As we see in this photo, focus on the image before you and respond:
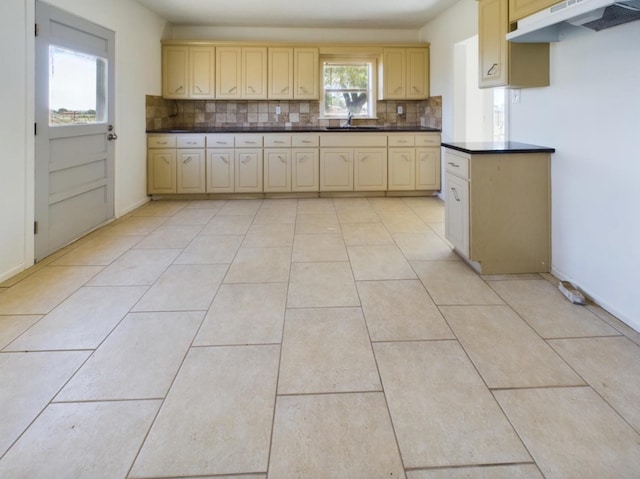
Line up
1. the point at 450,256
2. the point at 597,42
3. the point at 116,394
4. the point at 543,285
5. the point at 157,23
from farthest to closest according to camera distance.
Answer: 1. the point at 157,23
2. the point at 450,256
3. the point at 543,285
4. the point at 597,42
5. the point at 116,394

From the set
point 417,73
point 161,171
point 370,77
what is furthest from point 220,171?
point 417,73

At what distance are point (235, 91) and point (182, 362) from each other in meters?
5.10

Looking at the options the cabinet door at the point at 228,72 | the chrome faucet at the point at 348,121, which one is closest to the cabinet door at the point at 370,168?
the chrome faucet at the point at 348,121

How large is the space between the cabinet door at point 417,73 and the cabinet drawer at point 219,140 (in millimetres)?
2590

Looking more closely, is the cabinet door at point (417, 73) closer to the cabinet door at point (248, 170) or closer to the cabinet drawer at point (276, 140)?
the cabinet drawer at point (276, 140)

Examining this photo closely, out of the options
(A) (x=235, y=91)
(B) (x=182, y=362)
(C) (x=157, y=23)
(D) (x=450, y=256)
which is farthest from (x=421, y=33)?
(B) (x=182, y=362)

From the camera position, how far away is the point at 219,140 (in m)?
6.04

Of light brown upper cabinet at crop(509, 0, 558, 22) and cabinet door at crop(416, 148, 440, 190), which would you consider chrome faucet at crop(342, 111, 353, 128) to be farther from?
light brown upper cabinet at crop(509, 0, 558, 22)

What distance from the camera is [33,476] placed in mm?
1324

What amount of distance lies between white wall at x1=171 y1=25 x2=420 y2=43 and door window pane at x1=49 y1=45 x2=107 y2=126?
242cm

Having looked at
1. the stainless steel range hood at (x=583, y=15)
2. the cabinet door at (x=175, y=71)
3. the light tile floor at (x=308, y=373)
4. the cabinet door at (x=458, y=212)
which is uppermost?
the cabinet door at (x=175, y=71)

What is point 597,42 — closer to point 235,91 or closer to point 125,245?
point 125,245

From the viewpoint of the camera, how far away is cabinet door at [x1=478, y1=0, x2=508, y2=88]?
10.1 ft

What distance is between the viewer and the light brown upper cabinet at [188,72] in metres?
6.20
